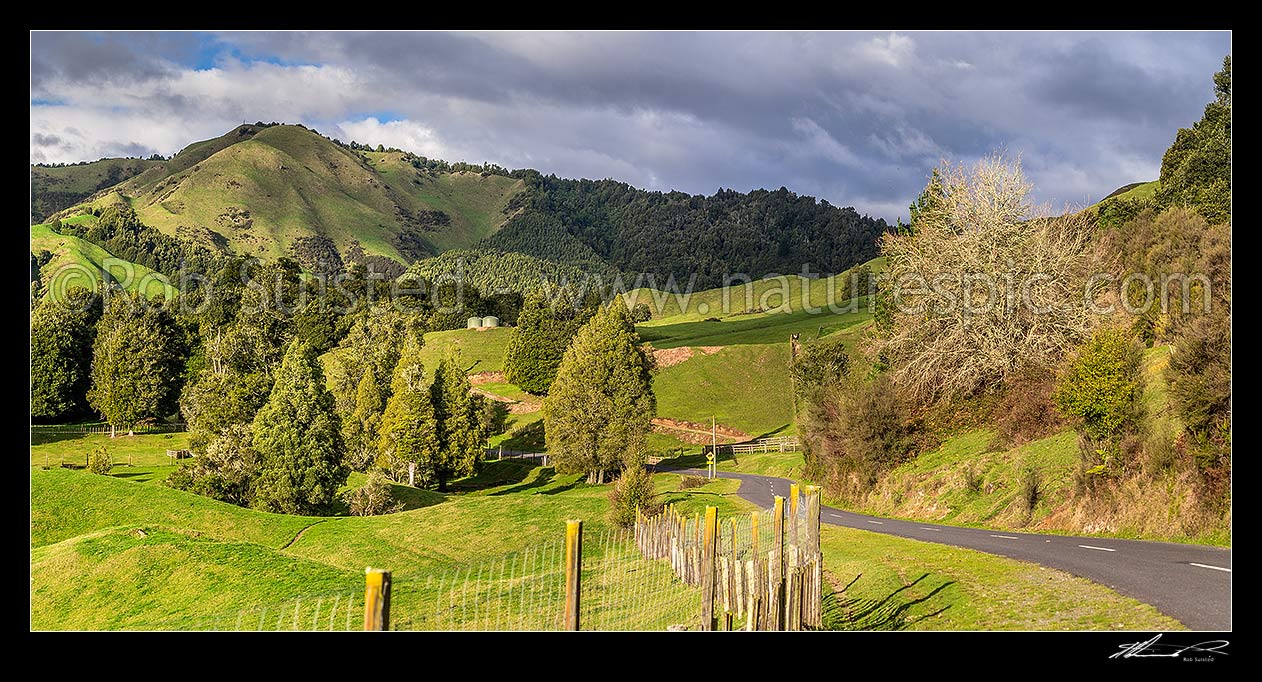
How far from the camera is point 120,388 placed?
78.5m

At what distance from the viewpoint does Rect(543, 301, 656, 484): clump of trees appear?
56.5m

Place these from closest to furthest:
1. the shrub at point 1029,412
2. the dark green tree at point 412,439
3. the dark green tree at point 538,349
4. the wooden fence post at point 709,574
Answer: the wooden fence post at point 709,574
the shrub at point 1029,412
the dark green tree at point 412,439
the dark green tree at point 538,349

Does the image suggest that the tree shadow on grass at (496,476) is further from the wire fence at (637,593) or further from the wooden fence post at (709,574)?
the wooden fence post at (709,574)

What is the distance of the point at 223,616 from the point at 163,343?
79.8 m

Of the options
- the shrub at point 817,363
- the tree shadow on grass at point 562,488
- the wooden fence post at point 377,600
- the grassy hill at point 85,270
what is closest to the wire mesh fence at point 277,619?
the wooden fence post at point 377,600

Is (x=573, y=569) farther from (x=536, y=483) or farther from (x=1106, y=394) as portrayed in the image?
(x=536, y=483)

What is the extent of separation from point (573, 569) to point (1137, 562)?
13397 millimetres

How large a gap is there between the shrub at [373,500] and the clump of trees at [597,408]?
1359cm

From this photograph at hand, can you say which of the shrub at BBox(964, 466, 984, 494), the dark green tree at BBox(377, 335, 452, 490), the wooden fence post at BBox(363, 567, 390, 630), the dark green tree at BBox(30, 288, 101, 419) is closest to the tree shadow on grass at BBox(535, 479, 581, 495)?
the dark green tree at BBox(377, 335, 452, 490)

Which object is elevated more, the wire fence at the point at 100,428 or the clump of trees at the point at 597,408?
the clump of trees at the point at 597,408
